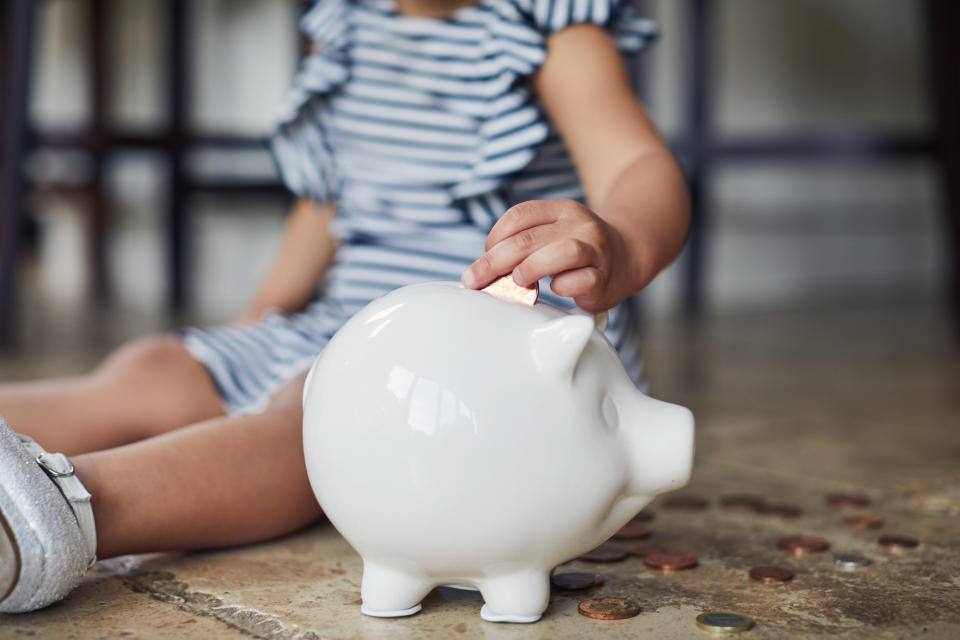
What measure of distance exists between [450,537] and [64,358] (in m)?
1.40

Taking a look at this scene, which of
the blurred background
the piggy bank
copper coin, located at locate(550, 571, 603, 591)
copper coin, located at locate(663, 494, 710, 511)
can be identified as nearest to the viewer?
the piggy bank

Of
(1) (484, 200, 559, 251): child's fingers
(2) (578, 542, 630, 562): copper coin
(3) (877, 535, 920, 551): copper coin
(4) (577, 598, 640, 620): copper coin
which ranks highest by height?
(1) (484, 200, 559, 251): child's fingers

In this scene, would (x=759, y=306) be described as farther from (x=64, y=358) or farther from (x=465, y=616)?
(x=465, y=616)

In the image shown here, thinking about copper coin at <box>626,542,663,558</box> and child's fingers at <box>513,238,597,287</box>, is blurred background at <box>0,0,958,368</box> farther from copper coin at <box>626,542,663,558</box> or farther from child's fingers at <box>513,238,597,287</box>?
child's fingers at <box>513,238,597,287</box>

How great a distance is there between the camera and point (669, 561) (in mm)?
711

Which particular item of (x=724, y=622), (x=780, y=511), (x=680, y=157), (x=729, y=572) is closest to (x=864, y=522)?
(x=780, y=511)

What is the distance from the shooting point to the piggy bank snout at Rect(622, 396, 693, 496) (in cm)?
58

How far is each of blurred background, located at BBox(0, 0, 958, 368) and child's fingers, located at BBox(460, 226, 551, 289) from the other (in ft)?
6.84

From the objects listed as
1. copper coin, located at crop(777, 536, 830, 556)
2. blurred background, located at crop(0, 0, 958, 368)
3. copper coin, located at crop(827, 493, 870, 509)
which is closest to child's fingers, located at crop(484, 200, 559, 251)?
copper coin, located at crop(777, 536, 830, 556)

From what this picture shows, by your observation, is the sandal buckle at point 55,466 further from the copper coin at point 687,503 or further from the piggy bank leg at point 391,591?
the copper coin at point 687,503

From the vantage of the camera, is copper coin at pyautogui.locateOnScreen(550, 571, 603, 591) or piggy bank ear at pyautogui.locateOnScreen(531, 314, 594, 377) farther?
copper coin at pyautogui.locateOnScreen(550, 571, 603, 591)

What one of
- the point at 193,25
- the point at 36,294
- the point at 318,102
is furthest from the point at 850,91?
the point at 318,102

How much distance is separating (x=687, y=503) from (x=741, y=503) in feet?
0.15

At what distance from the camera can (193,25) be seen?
11.8 ft
